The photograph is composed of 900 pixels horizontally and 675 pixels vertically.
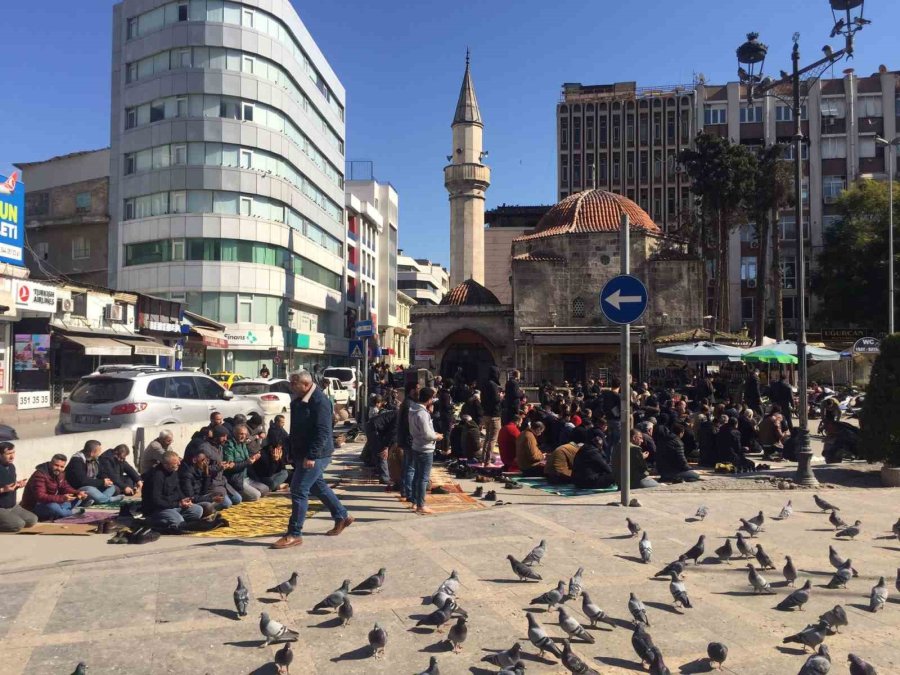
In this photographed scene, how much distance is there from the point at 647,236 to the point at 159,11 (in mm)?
27394

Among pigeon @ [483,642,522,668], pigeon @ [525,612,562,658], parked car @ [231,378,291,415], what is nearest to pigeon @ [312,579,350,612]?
pigeon @ [483,642,522,668]

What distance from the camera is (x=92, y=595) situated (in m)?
5.41

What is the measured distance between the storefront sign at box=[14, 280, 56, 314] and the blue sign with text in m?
1.13

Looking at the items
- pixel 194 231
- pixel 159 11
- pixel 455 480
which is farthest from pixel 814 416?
pixel 159 11

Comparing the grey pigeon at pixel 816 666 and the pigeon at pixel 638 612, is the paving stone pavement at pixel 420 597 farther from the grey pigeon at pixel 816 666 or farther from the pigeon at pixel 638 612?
the grey pigeon at pixel 816 666

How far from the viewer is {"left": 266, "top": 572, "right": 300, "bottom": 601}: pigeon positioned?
17.3ft

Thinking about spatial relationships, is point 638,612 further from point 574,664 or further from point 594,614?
point 574,664

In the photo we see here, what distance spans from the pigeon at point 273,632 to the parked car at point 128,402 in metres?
7.65

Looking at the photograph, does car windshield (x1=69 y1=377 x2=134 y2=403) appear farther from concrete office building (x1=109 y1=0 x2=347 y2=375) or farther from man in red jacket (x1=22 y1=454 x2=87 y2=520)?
concrete office building (x1=109 y1=0 x2=347 y2=375)

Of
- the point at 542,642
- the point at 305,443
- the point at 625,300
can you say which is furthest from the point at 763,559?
the point at 305,443

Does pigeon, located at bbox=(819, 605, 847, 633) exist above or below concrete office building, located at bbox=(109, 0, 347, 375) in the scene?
below

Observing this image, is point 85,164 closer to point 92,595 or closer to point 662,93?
point 92,595

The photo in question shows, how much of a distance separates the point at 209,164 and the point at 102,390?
2539 cm

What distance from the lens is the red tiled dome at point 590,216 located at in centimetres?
4016
